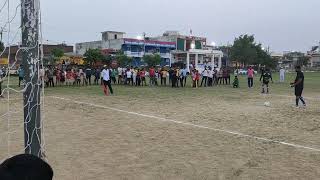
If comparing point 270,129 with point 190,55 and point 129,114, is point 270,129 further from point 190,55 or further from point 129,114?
point 190,55

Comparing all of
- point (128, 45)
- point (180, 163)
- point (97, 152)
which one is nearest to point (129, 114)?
point (97, 152)

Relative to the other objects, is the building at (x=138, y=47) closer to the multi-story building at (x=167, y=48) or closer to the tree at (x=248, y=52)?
the multi-story building at (x=167, y=48)

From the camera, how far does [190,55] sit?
73562 mm

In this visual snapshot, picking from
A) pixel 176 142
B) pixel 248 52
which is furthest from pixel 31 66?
pixel 248 52

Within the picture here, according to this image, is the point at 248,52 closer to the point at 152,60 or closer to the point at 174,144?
the point at 152,60

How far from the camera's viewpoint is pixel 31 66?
4414 mm

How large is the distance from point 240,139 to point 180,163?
2.49 meters

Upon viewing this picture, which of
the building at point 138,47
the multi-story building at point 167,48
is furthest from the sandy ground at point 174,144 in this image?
the building at point 138,47

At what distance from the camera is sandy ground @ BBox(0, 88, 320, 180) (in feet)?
21.9

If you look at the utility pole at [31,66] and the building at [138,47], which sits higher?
the building at [138,47]

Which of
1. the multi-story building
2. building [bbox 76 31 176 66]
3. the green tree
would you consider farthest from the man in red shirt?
the green tree

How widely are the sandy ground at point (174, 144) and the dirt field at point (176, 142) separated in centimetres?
2

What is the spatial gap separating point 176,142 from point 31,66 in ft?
16.2

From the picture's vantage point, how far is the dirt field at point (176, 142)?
22.0 feet
